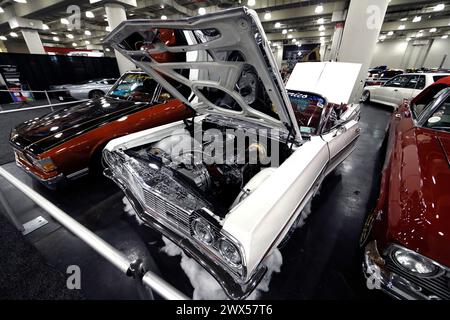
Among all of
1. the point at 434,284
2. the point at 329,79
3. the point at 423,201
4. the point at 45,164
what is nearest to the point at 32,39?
the point at 45,164

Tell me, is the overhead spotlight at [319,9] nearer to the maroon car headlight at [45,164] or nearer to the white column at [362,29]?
the white column at [362,29]

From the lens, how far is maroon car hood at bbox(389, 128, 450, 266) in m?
1.03

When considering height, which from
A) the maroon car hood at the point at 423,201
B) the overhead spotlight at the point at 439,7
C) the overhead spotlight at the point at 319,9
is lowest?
the maroon car hood at the point at 423,201

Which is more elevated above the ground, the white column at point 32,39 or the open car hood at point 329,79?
the white column at point 32,39

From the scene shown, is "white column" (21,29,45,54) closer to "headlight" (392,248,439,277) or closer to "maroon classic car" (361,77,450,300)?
"maroon classic car" (361,77,450,300)

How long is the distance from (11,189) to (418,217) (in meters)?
4.48

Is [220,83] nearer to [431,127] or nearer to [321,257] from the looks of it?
[321,257]

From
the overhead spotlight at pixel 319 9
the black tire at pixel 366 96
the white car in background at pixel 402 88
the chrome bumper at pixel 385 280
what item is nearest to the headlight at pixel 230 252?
the chrome bumper at pixel 385 280

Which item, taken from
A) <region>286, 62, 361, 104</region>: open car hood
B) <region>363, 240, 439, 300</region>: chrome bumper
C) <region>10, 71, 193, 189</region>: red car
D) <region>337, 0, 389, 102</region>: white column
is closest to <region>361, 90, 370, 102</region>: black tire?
<region>337, 0, 389, 102</region>: white column

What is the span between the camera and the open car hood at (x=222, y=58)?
3.44ft

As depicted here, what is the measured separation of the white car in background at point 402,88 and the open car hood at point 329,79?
3414mm

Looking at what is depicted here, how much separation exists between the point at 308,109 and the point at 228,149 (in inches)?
41.8

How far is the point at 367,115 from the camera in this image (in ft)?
21.8

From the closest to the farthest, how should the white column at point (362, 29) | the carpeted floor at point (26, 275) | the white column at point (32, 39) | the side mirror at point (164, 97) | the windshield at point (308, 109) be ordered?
the carpeted floor at point (26, 275)
the windshield at point (308, 109)
the side mirror at point (164, 97)
the white column at point (362, 29)
the white column at point (32, 39)
